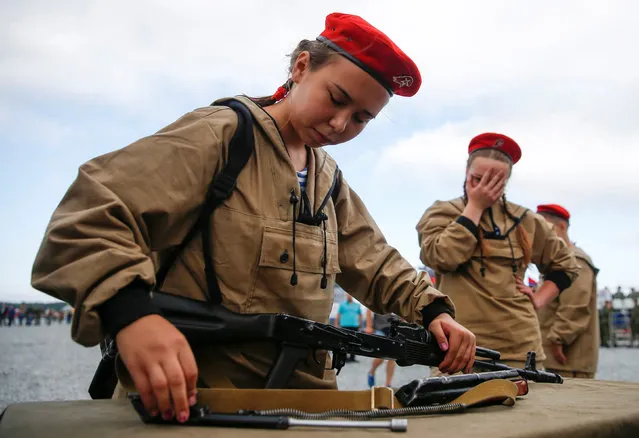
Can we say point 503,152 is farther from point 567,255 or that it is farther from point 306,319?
point 306,319

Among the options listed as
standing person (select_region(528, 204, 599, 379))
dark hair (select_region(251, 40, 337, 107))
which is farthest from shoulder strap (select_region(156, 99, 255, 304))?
standing person (select_region(528, 204, 599, 379))

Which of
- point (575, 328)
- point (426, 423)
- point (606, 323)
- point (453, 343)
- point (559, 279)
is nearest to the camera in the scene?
point (426, 423)

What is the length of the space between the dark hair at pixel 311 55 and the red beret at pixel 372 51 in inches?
0.9

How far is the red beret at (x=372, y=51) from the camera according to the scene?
206cm

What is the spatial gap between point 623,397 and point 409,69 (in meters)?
1.26

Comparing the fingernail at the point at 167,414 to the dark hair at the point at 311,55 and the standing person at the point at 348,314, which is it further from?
the standing person at the point at 348,314

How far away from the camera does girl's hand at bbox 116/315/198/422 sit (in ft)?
4.38

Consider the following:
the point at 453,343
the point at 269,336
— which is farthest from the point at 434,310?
the point at 269,336

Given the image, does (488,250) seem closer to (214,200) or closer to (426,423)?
(214,200)

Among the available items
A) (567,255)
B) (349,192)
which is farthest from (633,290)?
(349,192)

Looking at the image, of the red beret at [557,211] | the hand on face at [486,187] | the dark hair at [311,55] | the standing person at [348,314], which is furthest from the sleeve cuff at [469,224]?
the standing person at [348,314]

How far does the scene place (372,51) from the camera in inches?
81.0

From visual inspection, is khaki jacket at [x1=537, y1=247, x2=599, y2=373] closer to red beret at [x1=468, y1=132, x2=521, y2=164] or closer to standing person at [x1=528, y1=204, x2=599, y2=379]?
standing person at [x1=528, y1=204, x2=599, y2=379]

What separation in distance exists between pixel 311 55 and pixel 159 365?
1.23m
